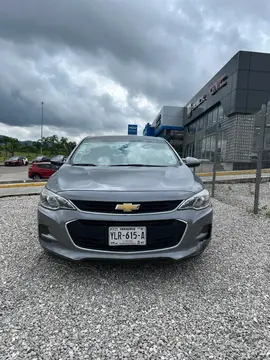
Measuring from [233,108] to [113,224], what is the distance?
701 inches

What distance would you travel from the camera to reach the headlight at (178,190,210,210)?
8.00 feet

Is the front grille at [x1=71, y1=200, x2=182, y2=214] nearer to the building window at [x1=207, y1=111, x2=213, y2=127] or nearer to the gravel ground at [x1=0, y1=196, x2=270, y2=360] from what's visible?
the gravel ground at [x1=0, y1=196, x2=270, y2=360]

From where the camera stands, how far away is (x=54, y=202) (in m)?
2.47

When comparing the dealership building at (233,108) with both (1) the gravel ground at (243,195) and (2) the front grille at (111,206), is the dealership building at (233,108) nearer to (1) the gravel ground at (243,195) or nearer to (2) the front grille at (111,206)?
(1) the gravel ground at (243,195)

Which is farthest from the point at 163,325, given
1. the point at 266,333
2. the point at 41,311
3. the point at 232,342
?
the point at 41,311

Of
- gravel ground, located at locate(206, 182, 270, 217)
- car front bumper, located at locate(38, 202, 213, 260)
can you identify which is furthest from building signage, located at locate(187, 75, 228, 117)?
car front bumper, located at locate(38, 202, 213, 260)

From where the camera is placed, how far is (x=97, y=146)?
12.9 feet

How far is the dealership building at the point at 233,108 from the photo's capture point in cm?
739

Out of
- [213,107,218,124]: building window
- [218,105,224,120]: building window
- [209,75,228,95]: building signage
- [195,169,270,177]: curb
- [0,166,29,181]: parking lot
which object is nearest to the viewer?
[195,169,270,177]: curb

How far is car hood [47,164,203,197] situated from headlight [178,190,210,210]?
0.07 m

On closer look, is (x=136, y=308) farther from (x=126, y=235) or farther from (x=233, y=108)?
(x=233, y=108)

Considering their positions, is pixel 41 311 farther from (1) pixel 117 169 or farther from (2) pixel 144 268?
(1) pixel 117 169

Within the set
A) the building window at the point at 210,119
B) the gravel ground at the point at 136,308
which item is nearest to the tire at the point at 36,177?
the gravel ground at the point at 136,308

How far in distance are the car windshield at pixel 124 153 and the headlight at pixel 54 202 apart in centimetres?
90
